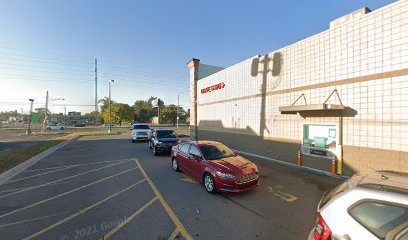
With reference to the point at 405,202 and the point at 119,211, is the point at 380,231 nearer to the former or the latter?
the point at 405,202

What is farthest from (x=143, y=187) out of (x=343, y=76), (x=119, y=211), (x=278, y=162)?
(x=343, y=76)

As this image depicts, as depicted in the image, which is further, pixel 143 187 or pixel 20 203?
pixel 143 187

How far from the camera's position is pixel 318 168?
30.1 ft

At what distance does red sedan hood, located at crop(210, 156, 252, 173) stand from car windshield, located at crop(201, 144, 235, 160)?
0.31 metres

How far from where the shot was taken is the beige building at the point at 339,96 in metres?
6.83

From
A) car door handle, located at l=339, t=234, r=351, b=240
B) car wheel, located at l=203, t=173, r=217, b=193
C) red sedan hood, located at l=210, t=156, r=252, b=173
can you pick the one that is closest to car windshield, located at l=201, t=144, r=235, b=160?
red sedan hood, located at l=210, t=156, r=252, b=173

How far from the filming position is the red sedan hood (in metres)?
6.03

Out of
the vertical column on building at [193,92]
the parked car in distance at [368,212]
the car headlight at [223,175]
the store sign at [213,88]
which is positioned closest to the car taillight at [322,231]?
the parked car in distance at [368,212]

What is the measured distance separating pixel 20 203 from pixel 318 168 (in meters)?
11.3

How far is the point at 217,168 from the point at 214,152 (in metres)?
1.19

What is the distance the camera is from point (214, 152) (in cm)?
727

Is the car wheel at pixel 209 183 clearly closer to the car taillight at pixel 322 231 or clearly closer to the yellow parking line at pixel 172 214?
the yellow parking line at pixel 172 214

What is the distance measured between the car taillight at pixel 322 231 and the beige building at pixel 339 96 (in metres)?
6.82

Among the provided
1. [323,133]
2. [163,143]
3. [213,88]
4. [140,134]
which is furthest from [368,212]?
[140,134]
